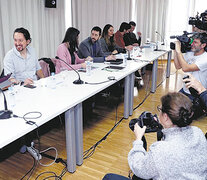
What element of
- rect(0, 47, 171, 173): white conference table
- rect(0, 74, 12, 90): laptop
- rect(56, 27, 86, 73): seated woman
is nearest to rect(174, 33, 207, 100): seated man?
rect(0, 47, 171, 173): white conference table

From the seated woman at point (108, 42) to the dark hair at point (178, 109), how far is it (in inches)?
123

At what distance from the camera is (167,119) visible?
119cm

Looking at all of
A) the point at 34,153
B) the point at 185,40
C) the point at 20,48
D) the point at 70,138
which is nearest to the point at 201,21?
the point at 185,40

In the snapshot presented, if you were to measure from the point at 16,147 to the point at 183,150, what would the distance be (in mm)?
1945

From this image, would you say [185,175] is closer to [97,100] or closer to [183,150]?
[183,150]

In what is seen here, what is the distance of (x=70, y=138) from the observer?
79.0 inches

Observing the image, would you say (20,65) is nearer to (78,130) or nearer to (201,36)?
(78,130)

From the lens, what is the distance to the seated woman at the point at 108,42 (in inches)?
173

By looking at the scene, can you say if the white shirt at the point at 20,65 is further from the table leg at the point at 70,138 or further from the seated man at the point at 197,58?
the seated man at the point at 197,58

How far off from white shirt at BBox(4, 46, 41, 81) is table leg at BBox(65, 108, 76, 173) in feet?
3.45

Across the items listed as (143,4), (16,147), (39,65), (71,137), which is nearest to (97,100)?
(39,65)

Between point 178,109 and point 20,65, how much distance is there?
2.05 meters

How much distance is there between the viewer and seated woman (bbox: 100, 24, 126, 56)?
4.38 meters

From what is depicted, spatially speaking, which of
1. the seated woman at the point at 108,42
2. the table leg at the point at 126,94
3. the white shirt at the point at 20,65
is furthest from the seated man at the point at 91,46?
the white shirt at the point at 20,65
